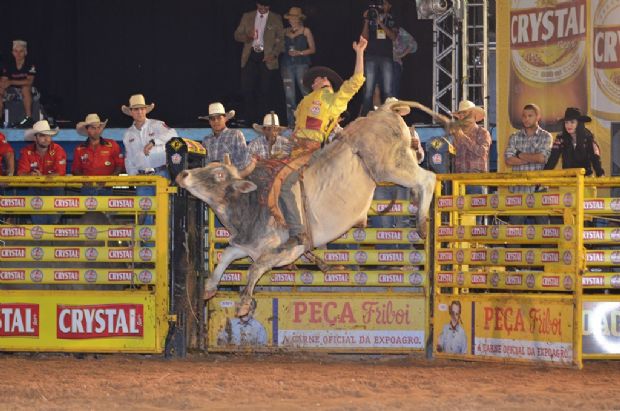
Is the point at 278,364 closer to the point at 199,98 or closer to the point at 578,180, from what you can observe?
the point at 578,180

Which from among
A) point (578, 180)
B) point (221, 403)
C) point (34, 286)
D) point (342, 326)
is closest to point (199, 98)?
point (34, 286)

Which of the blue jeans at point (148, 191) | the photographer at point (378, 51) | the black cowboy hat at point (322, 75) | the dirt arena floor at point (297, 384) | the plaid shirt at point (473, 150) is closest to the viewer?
the dirt arena floor at point (297, 384)

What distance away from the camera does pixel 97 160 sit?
45.6 ft

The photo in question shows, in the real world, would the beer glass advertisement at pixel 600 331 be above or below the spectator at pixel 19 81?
below

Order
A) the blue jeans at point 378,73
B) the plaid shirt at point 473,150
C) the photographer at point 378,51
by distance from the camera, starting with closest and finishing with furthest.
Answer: the plaid shirt at point 473,150
the photographer at point 378,51
the blue jeans at point 378,73

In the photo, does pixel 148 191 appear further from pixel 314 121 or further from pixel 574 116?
pixel 574 116

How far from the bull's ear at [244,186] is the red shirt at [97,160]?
2.97m

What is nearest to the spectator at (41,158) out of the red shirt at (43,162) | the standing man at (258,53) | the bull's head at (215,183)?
the red shirt at (43,162)

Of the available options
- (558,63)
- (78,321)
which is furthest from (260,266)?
(558,63)

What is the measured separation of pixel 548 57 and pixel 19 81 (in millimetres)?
7578

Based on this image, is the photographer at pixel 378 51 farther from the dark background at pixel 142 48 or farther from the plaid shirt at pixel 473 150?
the plaid shirt at pixel 473 150

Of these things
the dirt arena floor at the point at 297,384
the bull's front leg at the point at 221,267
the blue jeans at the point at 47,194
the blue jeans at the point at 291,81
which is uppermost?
the blue jeans at the point at 291,81

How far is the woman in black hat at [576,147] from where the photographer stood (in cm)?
1280

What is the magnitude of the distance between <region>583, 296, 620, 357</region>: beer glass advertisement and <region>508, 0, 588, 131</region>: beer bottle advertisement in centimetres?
350
